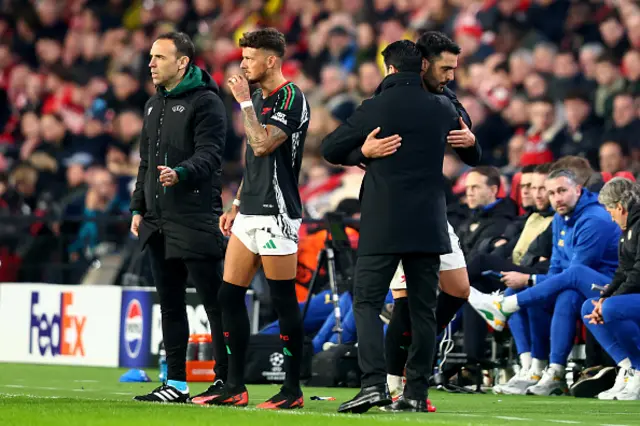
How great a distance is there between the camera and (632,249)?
9.77 metres

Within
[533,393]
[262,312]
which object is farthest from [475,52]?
[533,393]

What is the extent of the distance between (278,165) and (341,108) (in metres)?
9.11

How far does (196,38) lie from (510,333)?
1159 centimetres

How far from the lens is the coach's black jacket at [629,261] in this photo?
31.8 feet

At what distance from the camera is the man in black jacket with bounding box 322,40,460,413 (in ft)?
24.6

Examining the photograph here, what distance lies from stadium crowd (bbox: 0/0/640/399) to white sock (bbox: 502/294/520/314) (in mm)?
226

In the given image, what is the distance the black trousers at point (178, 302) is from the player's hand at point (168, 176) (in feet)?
1.81

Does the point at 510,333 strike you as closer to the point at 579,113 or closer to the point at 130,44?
the point at 579,113

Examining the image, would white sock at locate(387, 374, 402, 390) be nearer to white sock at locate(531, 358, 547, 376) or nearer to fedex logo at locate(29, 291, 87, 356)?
white sock at locate(531, 358, 547, 376)

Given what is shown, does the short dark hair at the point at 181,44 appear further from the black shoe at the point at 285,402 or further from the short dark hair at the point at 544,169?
the short dark hair at the point at 544,169

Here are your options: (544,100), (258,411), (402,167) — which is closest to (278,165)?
(402,167)

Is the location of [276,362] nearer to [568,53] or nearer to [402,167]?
Result: [402,167]

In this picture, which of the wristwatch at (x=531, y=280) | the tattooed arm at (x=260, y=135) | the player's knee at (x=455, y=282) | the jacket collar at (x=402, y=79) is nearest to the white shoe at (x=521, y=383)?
the wristwatch at (x=531, y=280)

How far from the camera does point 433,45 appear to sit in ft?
25.8
